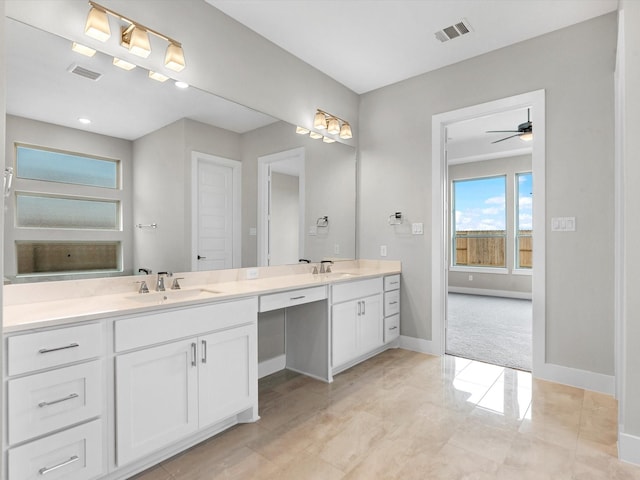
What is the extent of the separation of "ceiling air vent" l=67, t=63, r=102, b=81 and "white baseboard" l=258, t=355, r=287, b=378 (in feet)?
7.42

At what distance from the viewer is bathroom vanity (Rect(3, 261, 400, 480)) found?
1.39 metres

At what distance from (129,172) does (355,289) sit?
1.92 metres

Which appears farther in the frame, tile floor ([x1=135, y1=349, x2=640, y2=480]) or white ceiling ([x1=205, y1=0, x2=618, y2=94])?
white ceiling ([x1=205, y1=0, x2=618, y2=94])

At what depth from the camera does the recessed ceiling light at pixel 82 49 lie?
1.91 m

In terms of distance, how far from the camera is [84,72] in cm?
198

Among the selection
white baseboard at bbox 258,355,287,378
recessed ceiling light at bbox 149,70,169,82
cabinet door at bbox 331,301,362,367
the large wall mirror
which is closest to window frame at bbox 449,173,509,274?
cabinet door at bbox 331,301,362,367

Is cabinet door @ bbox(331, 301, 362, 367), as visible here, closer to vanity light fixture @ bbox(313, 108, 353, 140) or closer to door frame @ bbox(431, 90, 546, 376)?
door frame @ bbox(431, 90, 546, 376)

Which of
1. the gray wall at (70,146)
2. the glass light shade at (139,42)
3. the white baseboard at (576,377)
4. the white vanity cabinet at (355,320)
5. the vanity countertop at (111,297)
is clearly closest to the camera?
the vanity countertop at (111,297)

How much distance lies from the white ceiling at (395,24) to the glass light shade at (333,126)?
49 centimetres

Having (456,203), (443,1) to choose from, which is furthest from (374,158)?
(456,203)

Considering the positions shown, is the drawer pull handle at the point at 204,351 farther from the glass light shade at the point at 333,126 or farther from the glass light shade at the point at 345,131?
the glass light shade at the point at 345,131

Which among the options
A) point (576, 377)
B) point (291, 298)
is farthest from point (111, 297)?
point (576, 377)

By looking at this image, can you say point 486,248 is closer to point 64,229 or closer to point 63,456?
point 64,229

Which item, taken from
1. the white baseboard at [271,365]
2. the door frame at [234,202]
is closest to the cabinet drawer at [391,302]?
the white baseboard at [271,365]
